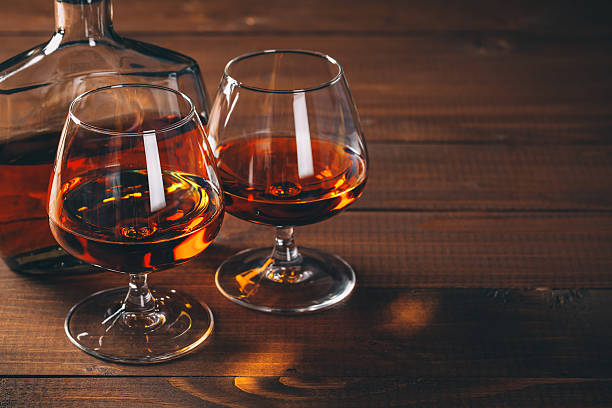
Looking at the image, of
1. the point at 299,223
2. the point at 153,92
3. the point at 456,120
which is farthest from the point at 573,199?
the point at 153,92

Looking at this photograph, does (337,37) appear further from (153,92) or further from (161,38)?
(153,92)

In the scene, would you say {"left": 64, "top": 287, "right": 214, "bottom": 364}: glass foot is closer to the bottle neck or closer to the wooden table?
the wooden table

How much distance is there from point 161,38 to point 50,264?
27.2 inches

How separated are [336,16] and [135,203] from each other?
99 cm

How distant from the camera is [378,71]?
4.71ft

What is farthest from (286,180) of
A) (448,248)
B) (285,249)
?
(448,248)

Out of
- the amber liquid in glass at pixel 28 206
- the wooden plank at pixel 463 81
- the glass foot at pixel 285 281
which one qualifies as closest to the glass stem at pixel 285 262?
the glass foot at pixel 285 281

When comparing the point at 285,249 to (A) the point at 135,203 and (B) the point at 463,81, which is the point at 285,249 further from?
(B) the point at 463,81

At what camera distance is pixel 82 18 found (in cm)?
92

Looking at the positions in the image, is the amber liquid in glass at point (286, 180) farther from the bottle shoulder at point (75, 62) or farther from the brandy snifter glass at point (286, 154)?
the bottle shoulder at point (75, 62)

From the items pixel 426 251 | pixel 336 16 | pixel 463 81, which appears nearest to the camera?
pixel 426 251

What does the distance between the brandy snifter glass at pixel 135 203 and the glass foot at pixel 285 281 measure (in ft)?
0.20

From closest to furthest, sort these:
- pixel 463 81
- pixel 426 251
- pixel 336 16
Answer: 1. pixel 426 251
2. pixel 463 81
3. pixel 336 16

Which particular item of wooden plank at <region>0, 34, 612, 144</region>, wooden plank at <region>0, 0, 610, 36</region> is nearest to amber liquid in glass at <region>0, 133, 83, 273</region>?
wooden plank at <region>0, 34, 612, 144</region>
